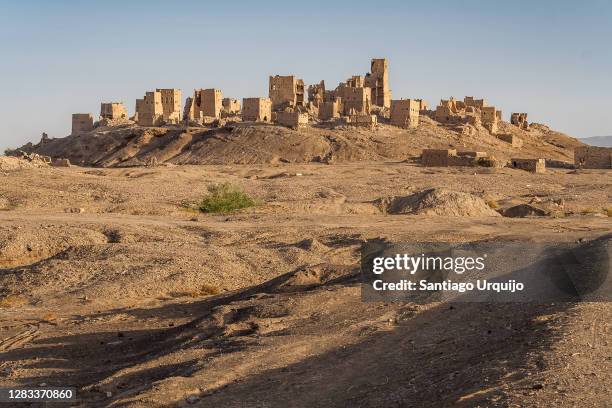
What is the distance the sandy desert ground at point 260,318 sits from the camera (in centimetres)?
901

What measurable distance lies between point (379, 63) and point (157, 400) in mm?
54771

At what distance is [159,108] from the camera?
5903 centimetres

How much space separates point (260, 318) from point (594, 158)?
124 ft

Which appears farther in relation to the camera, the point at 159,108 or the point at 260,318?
the point at 159,108

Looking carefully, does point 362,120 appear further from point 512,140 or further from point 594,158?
point 594,158

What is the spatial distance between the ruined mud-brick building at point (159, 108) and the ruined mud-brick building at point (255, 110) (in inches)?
207

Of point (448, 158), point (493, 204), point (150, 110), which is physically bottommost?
point (493, 204)

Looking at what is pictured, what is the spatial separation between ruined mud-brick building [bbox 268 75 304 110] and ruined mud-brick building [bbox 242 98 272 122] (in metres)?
3.91

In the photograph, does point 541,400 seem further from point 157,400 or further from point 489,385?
point 157,400

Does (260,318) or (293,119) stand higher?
(293,119)

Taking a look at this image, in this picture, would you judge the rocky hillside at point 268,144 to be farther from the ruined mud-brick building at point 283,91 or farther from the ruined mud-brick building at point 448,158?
the ruined mud-brick building at point 283,91

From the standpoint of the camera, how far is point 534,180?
131 ft

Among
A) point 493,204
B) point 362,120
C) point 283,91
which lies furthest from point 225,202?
point 283,91

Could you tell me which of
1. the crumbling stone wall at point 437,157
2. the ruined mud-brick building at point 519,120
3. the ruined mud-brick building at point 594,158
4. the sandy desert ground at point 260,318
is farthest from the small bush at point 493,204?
the ruined mud-brick building at point 519,120
